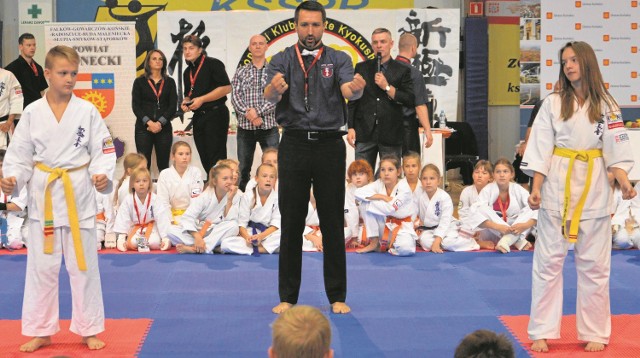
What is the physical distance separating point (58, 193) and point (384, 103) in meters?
4.02

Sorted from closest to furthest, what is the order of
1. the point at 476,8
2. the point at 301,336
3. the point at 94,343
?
1. the point at 301,336
2. the point at 94,343
3. the point at 476,8

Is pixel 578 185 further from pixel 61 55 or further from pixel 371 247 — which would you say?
pixel 371 247

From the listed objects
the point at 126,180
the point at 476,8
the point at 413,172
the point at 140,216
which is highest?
the point at 476,8

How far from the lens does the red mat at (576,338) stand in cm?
452

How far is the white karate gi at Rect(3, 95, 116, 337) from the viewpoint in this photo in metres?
4.47

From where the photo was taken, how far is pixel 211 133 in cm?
894

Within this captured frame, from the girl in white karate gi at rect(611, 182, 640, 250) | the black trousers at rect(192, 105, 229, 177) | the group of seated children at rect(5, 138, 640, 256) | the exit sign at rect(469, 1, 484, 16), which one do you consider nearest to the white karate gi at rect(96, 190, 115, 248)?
the group of seated children at rect(5, 138, 640, 256)

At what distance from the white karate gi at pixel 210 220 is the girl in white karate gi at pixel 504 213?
213 centimetres

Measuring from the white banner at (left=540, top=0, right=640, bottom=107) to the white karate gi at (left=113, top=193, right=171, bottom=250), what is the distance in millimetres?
6104

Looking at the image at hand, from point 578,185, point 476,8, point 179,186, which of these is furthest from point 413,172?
point 476,8

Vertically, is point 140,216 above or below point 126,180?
below

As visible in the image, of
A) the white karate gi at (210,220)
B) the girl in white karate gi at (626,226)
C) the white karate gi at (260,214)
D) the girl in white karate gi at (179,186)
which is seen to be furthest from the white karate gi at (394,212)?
the girl in white karate gi at (626,226)

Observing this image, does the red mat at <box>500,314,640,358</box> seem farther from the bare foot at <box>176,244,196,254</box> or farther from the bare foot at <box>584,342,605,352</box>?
the bare foot at <box>176,244,196,254</box>

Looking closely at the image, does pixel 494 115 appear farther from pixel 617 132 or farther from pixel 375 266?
pixel 617 132
